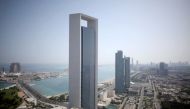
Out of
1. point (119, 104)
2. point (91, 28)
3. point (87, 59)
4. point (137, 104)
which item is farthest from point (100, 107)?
point (91, 28)

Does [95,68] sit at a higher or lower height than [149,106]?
higher

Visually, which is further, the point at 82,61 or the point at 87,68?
the point at 87,68

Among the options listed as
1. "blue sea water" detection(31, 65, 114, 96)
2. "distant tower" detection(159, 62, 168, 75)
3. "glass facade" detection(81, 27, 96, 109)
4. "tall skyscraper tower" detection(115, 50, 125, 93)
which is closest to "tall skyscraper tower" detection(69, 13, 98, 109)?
"glass facade" detection(81, 27, 96, 109)

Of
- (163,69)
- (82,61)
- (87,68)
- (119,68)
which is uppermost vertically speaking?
(82,61)

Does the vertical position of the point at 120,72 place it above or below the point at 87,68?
below

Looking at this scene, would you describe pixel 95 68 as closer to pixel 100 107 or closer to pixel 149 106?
pixel 100 107

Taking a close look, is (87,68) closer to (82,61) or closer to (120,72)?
(82,61)

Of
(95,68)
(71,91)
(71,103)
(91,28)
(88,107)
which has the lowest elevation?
(88,107)

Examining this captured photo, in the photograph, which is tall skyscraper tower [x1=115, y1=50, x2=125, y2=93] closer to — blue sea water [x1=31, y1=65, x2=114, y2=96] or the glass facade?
blue sea water [x1=31, y1=65, x2=114, y2=96]

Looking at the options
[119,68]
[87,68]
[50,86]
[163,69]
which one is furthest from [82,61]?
[163,69]
